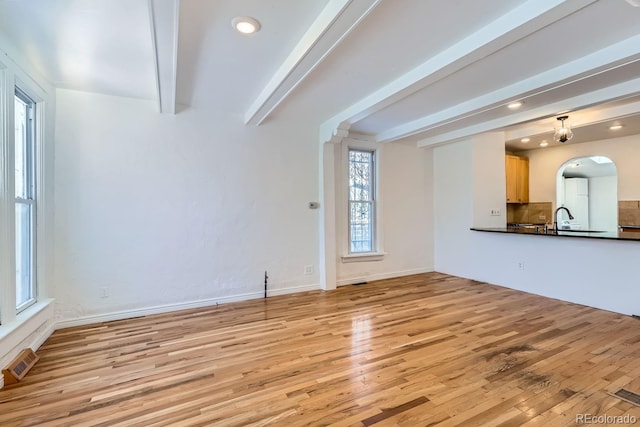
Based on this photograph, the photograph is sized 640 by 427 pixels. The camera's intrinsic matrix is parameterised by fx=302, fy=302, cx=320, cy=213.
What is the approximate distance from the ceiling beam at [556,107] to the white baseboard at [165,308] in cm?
345

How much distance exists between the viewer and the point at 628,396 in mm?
1947

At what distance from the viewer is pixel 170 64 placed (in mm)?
2490

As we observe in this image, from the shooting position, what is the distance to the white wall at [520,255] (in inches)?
141

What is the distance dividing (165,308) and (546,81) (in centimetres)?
475

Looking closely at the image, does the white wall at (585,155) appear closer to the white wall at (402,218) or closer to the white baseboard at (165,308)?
the white wall at (402,218)

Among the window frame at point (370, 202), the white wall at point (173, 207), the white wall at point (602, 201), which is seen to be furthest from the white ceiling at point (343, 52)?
the white wall at point (602, 201)

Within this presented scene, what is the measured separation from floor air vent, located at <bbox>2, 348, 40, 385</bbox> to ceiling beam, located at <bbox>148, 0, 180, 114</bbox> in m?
2.50

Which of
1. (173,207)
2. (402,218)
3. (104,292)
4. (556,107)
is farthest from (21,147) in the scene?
(556,107)

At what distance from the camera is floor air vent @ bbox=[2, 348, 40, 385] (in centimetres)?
214

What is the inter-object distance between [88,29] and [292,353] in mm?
2937

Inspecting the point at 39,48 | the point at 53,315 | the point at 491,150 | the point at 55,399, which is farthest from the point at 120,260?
the point at 491,150

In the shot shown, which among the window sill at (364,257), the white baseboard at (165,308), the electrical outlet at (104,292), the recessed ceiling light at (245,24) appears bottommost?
the white baseboard at (165,308)

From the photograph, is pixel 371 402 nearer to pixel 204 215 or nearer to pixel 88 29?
pixel 204 215

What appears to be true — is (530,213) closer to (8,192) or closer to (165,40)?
(165,40)
